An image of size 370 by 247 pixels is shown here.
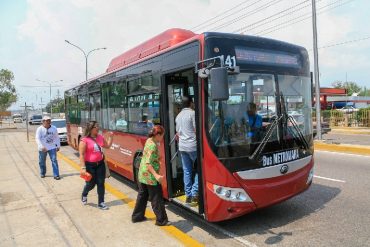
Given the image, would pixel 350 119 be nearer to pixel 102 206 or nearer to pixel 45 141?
pixel 45 141

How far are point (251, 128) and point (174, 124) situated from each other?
1.62 metres

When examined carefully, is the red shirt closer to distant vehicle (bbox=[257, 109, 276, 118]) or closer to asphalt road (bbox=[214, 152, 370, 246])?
asphalt road (bbox=[214, 152, 370, 246])

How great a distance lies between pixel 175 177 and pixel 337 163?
6.88 metres

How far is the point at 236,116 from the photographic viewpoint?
5.29 meters

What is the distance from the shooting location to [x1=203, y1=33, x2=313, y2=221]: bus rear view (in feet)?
17.0

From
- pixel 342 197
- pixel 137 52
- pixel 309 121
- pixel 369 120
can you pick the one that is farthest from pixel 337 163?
pixel 369 120

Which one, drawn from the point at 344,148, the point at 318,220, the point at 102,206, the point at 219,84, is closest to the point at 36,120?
the point at 344,148

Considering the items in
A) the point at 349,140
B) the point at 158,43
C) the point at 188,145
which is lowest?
the point at 349,140

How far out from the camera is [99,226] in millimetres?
6051

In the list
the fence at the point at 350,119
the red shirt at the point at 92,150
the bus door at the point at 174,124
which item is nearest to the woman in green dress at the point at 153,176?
the bus door at the point at 174,124

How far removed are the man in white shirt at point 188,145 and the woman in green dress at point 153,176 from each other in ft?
1.30

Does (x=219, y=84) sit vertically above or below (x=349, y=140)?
above

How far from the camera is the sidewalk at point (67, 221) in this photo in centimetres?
541

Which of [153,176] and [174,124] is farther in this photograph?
[174,124]
